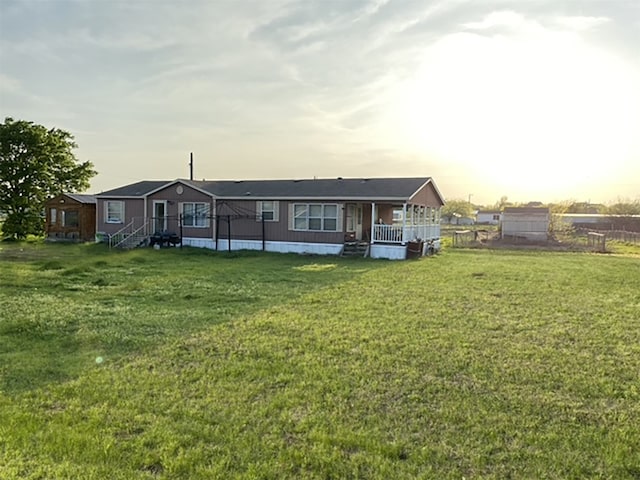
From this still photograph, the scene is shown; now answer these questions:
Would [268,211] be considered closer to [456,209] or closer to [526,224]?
[526,224]

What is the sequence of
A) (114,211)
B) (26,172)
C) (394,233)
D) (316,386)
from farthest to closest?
(26,172)
(114,211)
(394,233)
(316,386)

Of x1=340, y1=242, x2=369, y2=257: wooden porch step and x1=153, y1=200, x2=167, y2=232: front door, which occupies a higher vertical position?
x1=153, y1=200, x2=167, y2=232: front door

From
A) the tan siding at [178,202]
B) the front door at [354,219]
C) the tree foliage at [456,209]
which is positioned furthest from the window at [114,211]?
the tree foliage at [456,209]

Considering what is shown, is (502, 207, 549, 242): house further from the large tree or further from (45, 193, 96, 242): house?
the large tree

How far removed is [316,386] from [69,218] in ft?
86.1

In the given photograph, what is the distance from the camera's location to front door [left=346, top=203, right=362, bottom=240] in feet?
65.3

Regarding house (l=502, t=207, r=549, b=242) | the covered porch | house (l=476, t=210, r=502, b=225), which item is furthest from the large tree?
house (l=476, t=210, r=502, b=225)

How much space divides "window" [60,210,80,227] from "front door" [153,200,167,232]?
6.34 metres

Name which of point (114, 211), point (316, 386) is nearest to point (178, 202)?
point (114, 211)

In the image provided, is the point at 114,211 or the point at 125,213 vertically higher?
the point at 114,211

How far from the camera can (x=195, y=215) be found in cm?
2203

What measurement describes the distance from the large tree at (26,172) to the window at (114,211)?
22.9ft

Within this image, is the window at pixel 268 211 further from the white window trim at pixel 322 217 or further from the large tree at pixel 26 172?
the large tree at pixel 26 172

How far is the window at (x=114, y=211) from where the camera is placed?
78.8ft
